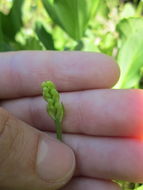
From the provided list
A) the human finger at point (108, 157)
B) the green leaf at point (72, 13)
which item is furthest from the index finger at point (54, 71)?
the green leaf at point (72, 13)

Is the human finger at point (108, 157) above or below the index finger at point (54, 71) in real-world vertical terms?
below

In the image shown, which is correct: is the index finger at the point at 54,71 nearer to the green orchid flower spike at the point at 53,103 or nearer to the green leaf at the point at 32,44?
the green orchid flower spike at the point at 53,103

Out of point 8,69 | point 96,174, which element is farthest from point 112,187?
point 8,69

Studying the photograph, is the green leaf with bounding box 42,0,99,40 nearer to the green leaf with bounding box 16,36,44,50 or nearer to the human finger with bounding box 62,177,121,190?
the green leaf with bounding box 16,36,44,50

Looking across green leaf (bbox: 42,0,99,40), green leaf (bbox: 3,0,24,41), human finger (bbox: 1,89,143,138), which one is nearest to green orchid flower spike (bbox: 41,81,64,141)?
human finger (bbox: 1,89,143,138)

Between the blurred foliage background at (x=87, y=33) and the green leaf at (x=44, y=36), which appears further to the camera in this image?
the green leaf at (x=44, y=36)

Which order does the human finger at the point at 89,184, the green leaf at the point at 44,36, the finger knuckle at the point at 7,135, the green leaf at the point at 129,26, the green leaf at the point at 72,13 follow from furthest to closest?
the green leaf at the point at 44,36 < the green leaf at the point at 72,13 < the green leaf at the point at 129,26 < the human finger at the point at 89,184 < the finger knuckle at the point at 7,135

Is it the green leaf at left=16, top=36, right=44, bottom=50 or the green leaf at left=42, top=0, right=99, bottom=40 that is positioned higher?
the green leaf at left=42, top=0, right=99, bottom=40

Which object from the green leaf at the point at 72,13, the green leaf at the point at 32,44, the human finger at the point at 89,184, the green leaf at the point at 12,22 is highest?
the green leaf at the point at 72,13
